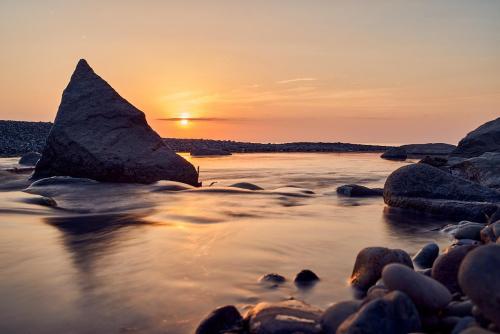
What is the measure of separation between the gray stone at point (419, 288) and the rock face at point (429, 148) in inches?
1378

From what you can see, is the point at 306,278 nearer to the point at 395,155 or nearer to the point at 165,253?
the point at 165,253

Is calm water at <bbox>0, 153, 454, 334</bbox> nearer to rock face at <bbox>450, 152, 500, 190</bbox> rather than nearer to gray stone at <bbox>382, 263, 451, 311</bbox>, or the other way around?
gray stone at <bbox>382, 263, 451, 311</bbox>

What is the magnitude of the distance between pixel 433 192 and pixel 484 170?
3994mm

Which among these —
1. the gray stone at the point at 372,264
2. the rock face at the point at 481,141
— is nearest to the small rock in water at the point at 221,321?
the gray stone at the point at 372,264

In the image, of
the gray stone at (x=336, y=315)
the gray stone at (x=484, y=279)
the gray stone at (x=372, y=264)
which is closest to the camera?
the gray stone at (x=484, y=279)

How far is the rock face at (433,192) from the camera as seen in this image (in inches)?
262

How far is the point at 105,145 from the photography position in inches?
388

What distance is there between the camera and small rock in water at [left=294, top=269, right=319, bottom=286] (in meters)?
3.25

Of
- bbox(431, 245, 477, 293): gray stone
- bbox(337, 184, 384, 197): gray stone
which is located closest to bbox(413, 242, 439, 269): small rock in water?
bbox(431, 245, 477, 293): gray stone

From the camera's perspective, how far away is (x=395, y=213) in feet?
22.5

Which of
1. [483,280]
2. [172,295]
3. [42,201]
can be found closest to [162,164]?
[42,201]

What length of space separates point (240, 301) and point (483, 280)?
1.41 meters

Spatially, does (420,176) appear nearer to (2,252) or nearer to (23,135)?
(2,252)

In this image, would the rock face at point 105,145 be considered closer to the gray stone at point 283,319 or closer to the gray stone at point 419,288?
the gray stone at point 283,319
